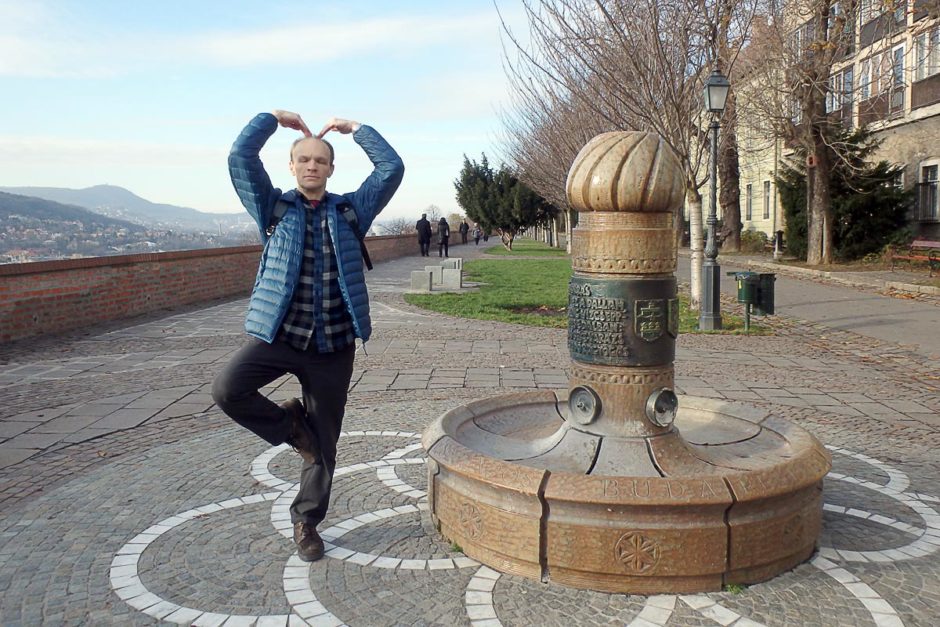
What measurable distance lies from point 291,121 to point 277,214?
441 mm

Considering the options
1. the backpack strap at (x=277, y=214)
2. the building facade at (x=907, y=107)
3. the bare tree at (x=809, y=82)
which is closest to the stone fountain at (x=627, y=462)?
the backpack strap at (x=277, y=214)

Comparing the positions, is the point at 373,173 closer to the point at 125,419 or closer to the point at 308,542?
the point at 308,542

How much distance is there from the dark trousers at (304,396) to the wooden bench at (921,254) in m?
20.0

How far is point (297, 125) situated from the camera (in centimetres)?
365

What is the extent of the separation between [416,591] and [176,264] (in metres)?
13.8

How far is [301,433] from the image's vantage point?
3.69 m

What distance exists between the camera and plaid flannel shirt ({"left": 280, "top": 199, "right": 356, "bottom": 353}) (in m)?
3.54

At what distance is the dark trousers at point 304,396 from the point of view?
3.48 metres

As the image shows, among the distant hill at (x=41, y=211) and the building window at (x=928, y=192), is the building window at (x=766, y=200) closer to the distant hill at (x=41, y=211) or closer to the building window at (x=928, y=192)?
the building window at (x=928, y=192)

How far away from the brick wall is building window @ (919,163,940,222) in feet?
69.1

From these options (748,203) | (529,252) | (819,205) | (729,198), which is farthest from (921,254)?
(748,203)

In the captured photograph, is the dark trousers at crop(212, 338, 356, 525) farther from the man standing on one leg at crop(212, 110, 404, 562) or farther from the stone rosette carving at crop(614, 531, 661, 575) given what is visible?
the stone rosette carving at crop(614, 531, 661, 575)

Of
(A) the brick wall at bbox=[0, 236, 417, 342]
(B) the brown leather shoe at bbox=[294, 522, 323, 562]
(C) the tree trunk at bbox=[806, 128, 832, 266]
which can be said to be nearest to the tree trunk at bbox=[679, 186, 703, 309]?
(A) the brick wall at bbox=[0, 236, 417, 342]

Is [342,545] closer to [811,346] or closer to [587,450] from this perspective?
[587,450]
